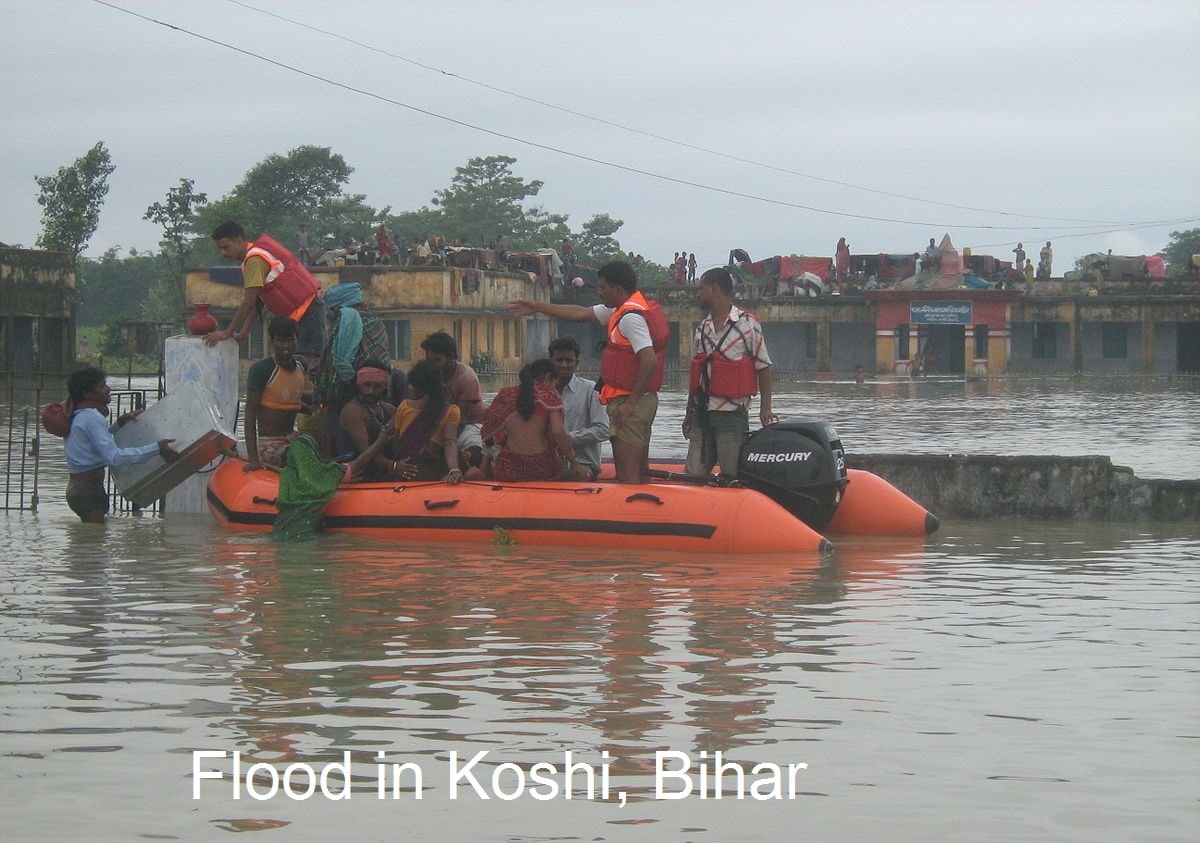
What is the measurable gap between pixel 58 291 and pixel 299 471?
32945 mm

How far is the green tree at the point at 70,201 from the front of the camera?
57812 mm

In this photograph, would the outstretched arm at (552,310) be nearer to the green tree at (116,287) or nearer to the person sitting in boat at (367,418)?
the person sitting in boat at (367,418)

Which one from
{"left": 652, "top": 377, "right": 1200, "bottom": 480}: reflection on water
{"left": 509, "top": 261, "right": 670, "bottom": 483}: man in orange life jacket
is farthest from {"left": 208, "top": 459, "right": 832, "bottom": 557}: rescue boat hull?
{"left": 652, "top": 377, "right": 1200, "bottom": 480}: reflection on water

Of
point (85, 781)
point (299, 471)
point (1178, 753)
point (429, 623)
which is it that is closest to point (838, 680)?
point (1178, 753)

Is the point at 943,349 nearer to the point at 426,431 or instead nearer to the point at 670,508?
the point at 426,431

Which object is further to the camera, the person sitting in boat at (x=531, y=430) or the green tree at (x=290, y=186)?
the green tree at (x=290, y=186)

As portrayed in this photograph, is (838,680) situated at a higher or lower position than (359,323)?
lower

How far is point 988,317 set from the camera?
173 ft

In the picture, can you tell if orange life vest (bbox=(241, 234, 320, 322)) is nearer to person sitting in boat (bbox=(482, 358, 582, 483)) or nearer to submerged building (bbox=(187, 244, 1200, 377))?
person sitting in boat (bbox=(482, 358, 582, 483))

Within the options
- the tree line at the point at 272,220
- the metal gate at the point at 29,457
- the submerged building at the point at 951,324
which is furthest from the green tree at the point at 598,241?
the metal gate at the point at 29,457

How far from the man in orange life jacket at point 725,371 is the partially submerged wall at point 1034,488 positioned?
1.97 m

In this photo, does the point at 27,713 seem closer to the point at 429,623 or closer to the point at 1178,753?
the point at 429,623

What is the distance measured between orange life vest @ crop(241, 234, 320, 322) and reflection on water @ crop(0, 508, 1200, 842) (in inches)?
81.0

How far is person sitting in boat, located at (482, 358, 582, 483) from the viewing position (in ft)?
33.3
